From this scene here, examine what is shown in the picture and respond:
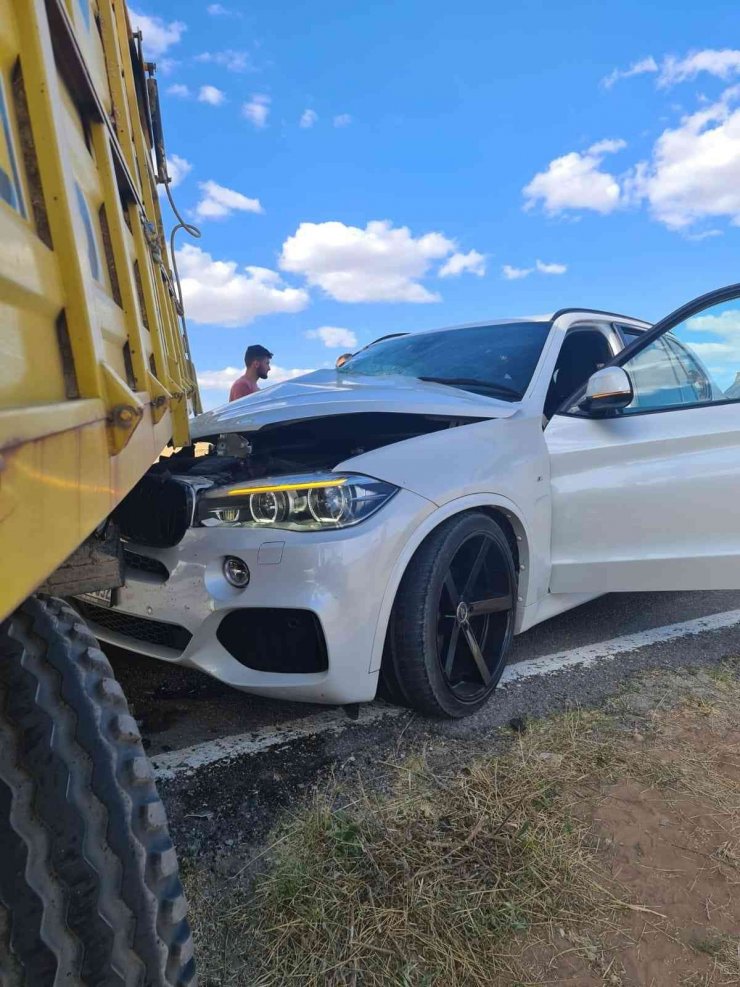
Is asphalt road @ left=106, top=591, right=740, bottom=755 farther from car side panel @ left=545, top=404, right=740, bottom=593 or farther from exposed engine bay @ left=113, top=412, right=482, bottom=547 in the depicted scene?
exposed engine bay @ left=113, top=412, right=482, bottom=547

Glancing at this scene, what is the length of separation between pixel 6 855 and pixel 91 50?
173cm

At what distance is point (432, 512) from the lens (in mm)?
2307

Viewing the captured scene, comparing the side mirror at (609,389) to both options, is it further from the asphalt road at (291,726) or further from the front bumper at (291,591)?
the asphalt road at (291,726)

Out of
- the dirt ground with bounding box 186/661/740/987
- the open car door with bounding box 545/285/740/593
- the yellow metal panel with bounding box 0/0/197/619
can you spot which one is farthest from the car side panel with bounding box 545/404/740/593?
the yellow metal panel with bounding box 0/0/197/619

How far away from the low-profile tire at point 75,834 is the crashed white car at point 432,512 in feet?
3.16

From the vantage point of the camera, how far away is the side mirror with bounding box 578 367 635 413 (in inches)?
109

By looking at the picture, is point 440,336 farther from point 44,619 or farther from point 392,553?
point 44,619

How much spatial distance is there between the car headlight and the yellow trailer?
0.87 metres

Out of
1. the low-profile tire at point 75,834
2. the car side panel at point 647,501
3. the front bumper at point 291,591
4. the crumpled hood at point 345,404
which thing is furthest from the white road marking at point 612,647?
the low-profile tire at point 75,834

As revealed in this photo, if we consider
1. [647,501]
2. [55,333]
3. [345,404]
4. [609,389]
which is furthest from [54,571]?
[647,501]

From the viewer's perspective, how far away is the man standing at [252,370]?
6.20 m

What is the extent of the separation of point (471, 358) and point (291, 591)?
6.22ft

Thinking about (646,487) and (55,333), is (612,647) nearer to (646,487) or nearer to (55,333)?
(646,487)

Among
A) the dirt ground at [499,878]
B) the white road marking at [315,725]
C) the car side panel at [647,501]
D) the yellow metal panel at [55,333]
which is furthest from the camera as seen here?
the car side panel at [647,501]
